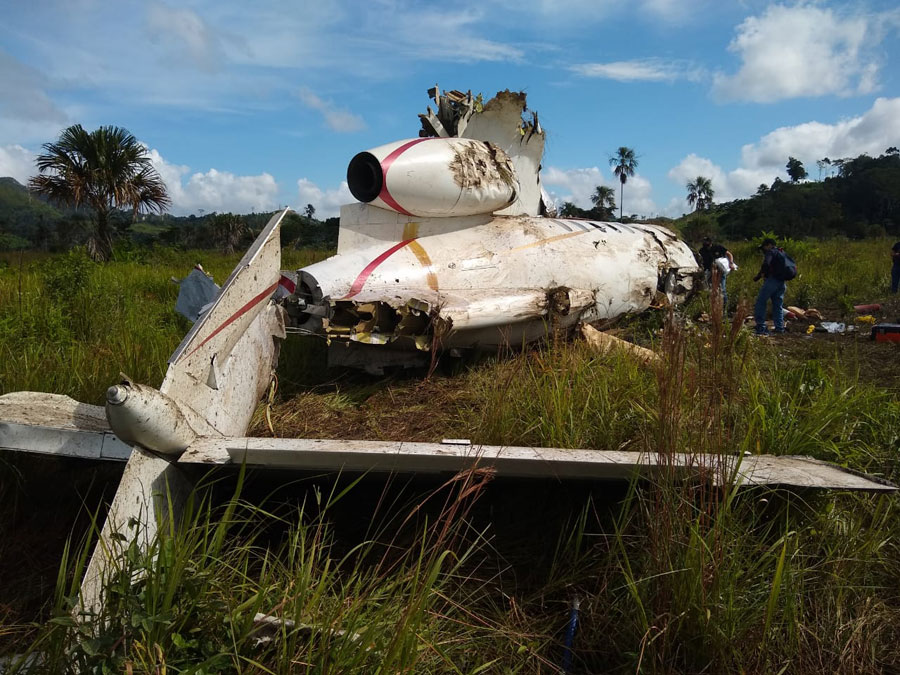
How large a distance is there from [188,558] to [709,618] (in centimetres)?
172

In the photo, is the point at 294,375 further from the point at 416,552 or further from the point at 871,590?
the point at 871,590

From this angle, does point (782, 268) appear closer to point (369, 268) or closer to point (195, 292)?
point (369, 268)

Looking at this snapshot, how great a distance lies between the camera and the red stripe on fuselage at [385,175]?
5.23m

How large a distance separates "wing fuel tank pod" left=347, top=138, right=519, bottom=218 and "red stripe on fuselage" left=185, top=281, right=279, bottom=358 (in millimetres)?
1642

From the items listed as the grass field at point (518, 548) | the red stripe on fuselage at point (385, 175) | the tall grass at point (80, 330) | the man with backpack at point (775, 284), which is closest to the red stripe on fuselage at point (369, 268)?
the red stripe on fuselage at point (385, 175)

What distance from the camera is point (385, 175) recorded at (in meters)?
5.22

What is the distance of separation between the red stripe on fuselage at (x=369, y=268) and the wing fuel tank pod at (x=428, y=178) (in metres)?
0.37

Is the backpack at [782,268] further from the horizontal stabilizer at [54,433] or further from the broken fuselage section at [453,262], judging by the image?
the horizontal stabilizer at [54,433]

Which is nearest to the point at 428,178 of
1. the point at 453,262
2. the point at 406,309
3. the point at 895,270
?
the point at 453,262

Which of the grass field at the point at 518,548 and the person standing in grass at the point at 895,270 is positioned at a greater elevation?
the person standing in grass at the point at 895,270

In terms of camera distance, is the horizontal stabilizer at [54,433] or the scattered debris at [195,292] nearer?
the horizontal stabilizer at [54,433]

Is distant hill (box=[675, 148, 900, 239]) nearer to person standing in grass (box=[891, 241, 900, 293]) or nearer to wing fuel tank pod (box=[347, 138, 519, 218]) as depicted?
person standing in grass (box=[891, 241, 900, 293])

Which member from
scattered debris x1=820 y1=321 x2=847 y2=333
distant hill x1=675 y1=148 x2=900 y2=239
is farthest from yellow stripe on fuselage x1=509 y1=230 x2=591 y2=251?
distant hill x1=675 y1=148 x2=900 y2=239

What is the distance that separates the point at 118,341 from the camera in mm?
4941
